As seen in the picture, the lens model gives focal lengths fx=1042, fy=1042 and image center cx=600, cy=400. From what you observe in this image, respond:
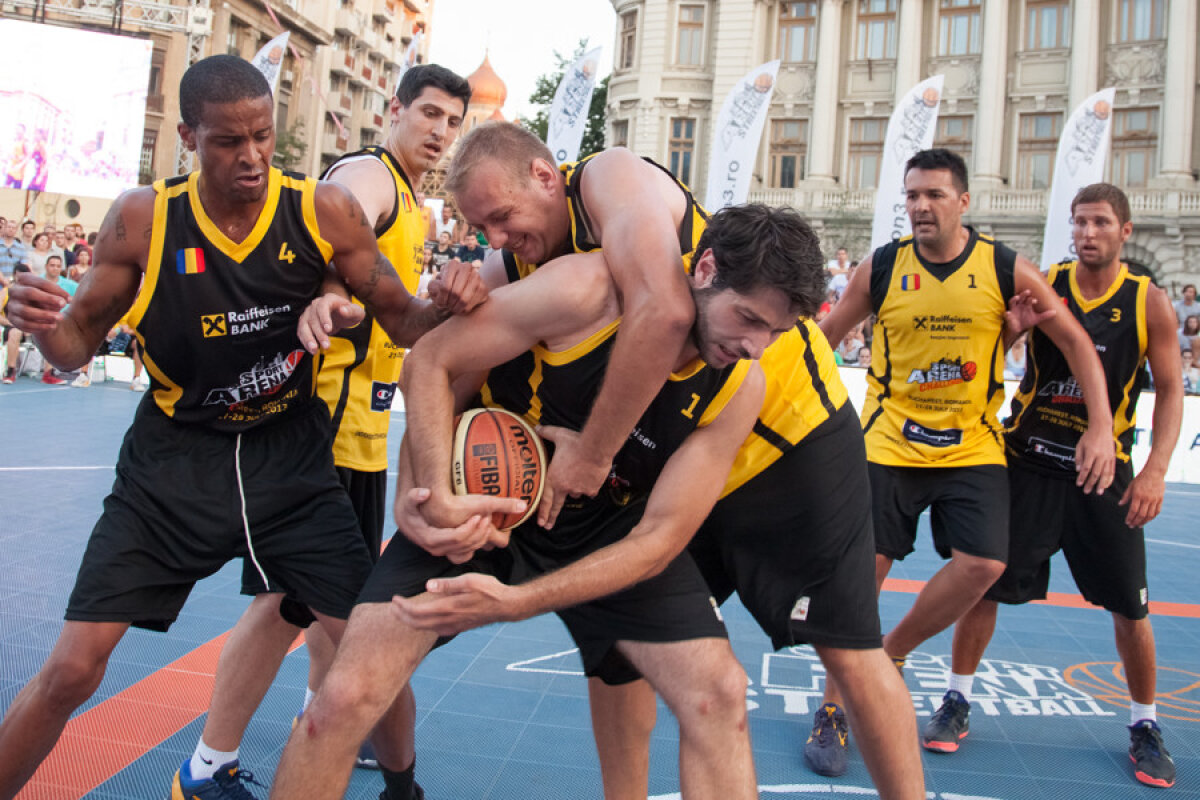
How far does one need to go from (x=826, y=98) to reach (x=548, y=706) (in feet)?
116

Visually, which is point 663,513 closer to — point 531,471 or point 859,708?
point 531,471

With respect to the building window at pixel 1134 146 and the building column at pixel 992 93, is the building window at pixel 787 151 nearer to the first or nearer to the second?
the building column at pixel 992 93

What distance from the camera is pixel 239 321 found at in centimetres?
303

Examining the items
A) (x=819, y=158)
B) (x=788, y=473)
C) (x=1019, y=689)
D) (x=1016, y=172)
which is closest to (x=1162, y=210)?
(x=1016, y=172)

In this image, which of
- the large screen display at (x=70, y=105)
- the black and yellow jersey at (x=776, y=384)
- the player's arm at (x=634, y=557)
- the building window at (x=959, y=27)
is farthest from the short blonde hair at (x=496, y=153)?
the building window at (x=959, y=27)

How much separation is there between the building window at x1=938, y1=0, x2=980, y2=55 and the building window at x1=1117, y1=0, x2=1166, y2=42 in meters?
4.34

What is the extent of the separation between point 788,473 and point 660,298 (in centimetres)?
88

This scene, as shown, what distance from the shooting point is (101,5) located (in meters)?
34.1

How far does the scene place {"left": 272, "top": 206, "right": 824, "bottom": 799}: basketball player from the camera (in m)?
2.61

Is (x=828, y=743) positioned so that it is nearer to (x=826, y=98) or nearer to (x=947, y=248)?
(x=947, y=248)

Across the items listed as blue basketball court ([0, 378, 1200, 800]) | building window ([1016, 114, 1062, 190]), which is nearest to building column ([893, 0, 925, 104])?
building window ([1016, 114, 1062, 190])

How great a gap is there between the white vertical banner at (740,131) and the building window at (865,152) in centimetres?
1476

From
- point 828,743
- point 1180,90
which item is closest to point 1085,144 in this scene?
point 1180,90

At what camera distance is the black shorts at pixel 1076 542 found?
427cm
